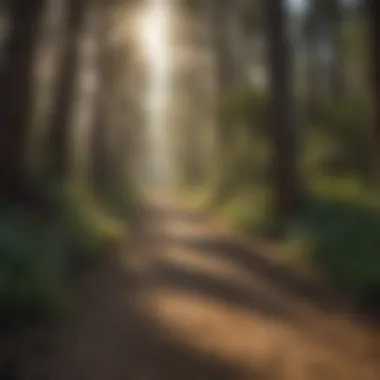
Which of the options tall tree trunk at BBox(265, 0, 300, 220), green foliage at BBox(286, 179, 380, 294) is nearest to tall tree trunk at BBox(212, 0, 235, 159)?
tall tree trunk at BBox(265, 0, 300, 220)

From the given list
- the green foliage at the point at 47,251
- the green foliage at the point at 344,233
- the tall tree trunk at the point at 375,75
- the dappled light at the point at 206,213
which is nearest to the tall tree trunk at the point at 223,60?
the dappled light at the point at 206,213

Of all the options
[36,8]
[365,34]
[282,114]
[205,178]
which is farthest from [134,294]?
[205,178]

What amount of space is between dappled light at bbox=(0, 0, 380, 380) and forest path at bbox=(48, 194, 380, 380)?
27mm

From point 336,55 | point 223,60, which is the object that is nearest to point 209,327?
point 336,55

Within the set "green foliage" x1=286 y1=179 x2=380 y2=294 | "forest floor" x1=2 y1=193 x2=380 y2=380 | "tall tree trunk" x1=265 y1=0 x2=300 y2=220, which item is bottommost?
"forest floor" x1=2 y1=193 x2=380 y2=380

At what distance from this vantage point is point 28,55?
10336 mm

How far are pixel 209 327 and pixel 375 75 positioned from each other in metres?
5.03

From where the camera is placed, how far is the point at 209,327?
7375 mm

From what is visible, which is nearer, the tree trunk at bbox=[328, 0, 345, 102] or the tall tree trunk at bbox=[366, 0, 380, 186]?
the tall tree trunk at bbox=[366, 0, 380, 186]

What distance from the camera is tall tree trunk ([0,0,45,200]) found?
10.2 metres

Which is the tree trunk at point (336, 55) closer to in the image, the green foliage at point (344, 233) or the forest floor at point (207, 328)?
the green foliage at point (344, 233)

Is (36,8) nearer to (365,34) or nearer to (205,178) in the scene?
(365,34)

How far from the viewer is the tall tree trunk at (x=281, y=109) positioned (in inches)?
Result: 526

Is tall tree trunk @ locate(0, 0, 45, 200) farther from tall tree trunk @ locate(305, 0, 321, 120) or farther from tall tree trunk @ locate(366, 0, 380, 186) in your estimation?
tall tree trunk @ locate(305, 0, 321, 120)
